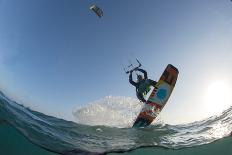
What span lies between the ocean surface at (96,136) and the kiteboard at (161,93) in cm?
229

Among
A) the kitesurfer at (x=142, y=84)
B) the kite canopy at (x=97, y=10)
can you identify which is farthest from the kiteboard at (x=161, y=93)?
the kite canopy at (x=97, y=10)

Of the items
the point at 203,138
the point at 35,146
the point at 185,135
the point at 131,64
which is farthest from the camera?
the point at 131,64

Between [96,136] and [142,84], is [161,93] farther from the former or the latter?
[96,136]

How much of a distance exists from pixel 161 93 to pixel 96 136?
7900 mm

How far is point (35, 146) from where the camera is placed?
14.3 metres

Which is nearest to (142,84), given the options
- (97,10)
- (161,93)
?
(161,93)

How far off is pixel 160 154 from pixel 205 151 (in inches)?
88.0

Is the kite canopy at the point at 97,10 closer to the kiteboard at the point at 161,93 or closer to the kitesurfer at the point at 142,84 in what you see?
the kitesurfer at the point at 142,84

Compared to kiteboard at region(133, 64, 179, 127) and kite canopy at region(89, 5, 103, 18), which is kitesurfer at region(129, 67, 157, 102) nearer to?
kiteboard at region(133, 64, 179, 127)

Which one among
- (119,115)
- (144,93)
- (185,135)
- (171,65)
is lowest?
(185,135)

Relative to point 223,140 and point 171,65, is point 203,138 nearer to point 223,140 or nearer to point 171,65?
point 223,140

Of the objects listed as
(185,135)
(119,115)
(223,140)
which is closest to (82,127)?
(119,115)

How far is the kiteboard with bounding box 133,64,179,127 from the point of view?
23.2m

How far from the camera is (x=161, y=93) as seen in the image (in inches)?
928
